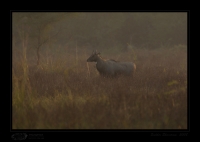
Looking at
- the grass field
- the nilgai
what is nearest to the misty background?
the nilgai

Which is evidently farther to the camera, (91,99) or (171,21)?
(171,21)

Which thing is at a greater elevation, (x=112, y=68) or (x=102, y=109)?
(x=112, y=68)

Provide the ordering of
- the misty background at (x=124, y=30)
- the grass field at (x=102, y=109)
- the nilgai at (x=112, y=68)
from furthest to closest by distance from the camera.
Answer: the misty background at (x=124, y=30) → the nilgai at (x=112, y=68) → the grass field at (x=102, y=109)

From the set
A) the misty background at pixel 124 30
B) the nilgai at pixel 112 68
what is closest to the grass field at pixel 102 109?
the nilgai at pixel 112 68

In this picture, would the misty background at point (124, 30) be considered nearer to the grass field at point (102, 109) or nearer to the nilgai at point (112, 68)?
the nilgai at point (112, 68)

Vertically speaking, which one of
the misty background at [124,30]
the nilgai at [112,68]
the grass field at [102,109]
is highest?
the misty background at [124,30]

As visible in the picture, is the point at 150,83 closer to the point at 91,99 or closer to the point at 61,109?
the point at 91,99

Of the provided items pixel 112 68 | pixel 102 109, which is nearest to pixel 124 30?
pixel 112 68

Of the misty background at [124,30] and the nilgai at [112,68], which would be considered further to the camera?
the misty background at [124,30]

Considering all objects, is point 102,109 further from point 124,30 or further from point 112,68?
point 124,30

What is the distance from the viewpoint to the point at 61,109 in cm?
573
